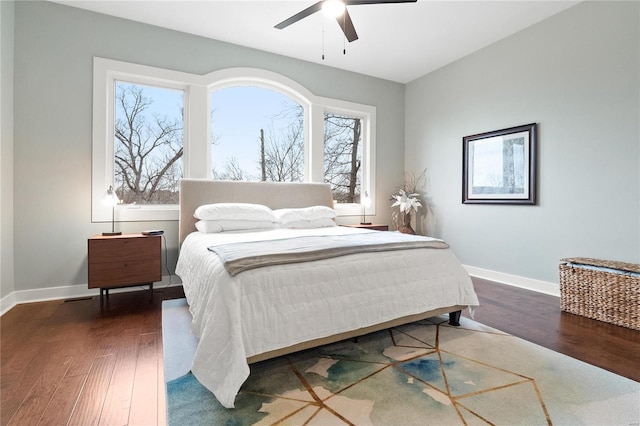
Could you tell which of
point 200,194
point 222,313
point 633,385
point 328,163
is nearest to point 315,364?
point 222,313

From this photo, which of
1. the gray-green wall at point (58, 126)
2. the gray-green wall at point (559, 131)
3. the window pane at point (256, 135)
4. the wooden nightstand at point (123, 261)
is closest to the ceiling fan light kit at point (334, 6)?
the window pane at point (256, 135)

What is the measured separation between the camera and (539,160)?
11.4 feet

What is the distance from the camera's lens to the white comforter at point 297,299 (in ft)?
4.90

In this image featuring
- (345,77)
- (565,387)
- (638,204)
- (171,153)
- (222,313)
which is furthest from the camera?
(345,77)

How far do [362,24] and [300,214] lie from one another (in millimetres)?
2255

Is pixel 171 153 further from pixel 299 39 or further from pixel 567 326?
pixel 567 326

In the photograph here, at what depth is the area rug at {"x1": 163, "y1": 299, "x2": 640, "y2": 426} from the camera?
4.59 feet

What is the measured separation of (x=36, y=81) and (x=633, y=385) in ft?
16.7

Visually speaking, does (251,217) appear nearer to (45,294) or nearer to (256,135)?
(256,135)

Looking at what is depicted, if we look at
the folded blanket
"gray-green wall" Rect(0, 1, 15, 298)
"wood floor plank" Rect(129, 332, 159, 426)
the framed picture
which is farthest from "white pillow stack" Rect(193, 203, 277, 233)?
the framed picture

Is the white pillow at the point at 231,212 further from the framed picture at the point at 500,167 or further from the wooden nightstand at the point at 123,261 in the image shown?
the framed picture at the point at 500,167

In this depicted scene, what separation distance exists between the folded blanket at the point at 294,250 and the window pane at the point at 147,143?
2.07 metres

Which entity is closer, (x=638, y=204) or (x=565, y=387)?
(x=565, y=387)

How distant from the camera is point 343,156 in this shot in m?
4.96
